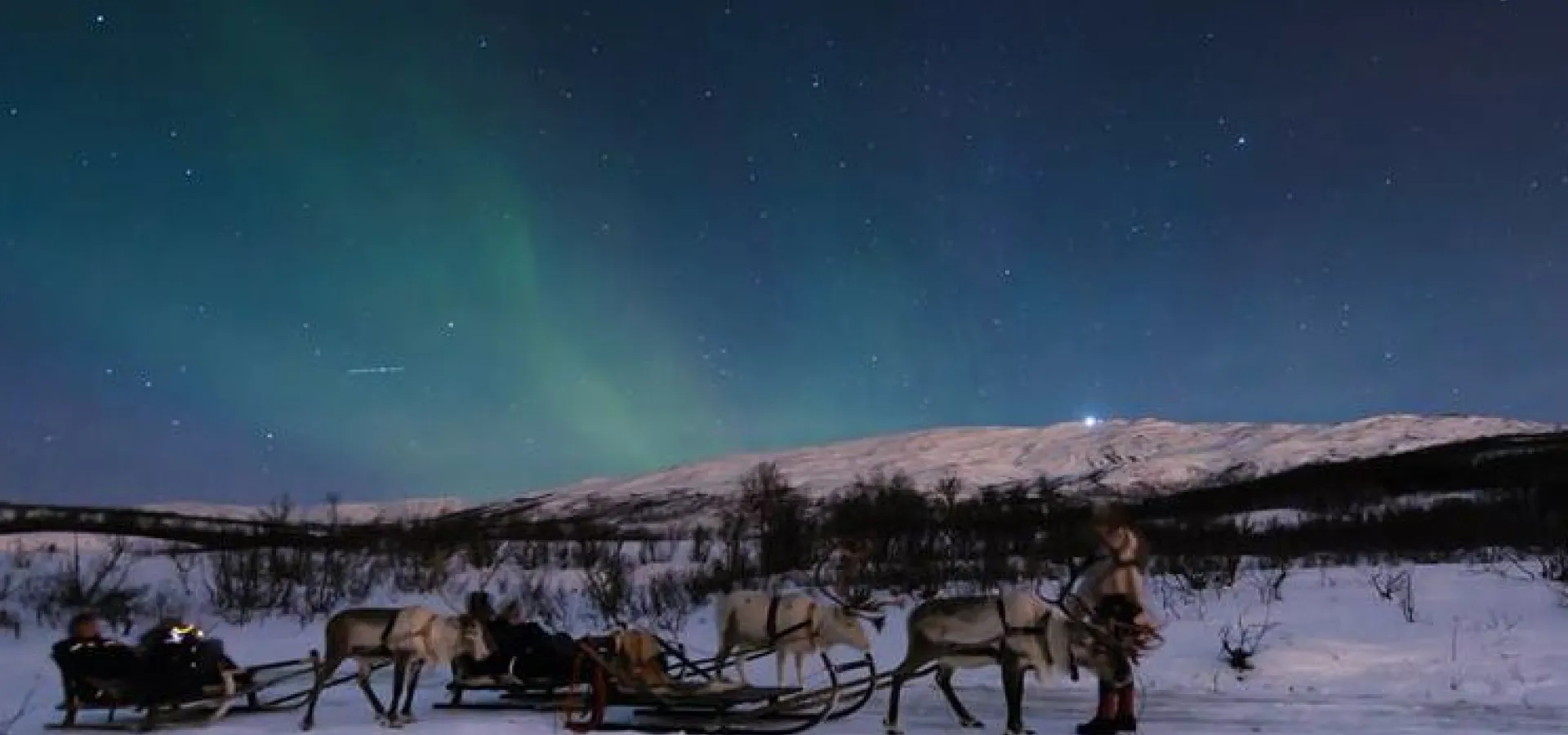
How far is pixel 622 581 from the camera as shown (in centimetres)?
2191

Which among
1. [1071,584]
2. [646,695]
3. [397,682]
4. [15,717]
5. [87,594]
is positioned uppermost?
[1071,584]

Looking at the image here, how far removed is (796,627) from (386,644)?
3184 millimetres

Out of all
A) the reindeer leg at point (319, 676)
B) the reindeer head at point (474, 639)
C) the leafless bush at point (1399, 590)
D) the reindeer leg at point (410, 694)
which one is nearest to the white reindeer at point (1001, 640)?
the reindeer head at point (474, 639)

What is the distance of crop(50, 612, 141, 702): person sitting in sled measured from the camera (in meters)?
9.91

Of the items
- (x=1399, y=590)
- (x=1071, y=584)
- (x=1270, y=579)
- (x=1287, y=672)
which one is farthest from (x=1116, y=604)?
(x=1270, y=579)

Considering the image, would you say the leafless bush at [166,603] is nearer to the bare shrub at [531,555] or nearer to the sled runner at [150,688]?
the bare shrub at [531,555]

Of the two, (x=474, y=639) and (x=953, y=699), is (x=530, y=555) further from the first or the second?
(x=953, y=699)

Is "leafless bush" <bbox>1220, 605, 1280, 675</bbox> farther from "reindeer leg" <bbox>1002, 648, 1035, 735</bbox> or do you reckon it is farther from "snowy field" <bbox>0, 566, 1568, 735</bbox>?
"reindeer leg" <bbox>1002, 648, 1035, 735</bbox>

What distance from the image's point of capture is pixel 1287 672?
1295cm

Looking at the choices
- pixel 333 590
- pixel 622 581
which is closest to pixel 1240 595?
pixel 622 581

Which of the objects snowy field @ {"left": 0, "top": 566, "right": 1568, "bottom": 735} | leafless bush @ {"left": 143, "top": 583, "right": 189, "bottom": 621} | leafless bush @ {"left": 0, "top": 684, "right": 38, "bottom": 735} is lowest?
leafless bush @ {"left": 0, "top": 684, "right": 38, "bottom": 735}

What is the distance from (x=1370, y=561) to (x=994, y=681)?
1516cm

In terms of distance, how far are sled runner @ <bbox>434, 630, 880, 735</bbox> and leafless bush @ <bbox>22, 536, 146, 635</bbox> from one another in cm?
985

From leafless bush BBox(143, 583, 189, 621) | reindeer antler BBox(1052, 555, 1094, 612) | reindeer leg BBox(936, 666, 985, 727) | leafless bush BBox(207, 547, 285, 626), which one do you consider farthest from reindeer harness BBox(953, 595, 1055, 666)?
leafless bush BBox(143, 583, 189, 621)
